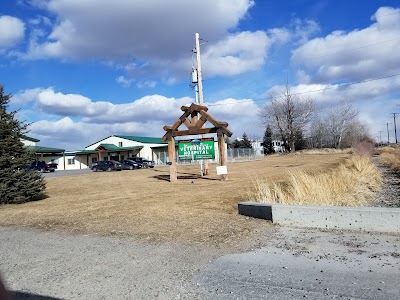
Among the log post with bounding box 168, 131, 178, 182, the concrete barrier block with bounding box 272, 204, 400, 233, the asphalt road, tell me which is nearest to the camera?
the asphalt road

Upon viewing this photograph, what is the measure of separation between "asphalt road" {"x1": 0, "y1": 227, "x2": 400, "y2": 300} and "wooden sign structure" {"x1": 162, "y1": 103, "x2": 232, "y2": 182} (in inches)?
500

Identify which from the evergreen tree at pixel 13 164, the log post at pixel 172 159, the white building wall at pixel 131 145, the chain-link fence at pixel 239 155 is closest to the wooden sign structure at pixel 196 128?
the log post at pixel 172 159

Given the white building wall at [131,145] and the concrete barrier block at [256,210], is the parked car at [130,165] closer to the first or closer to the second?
the white building wall at [131,145]

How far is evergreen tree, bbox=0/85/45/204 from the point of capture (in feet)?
43.4

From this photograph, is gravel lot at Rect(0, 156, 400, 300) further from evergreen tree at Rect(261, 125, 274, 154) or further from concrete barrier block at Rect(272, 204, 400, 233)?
evergreen tree at Rect(261, 125, 274, 154)

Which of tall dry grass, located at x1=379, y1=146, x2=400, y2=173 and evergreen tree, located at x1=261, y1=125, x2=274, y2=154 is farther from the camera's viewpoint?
evergreen tree, located at x1=261, y1=125, x2=274, y2=154

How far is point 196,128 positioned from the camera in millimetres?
19891

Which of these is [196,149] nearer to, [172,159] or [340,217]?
[172,159]

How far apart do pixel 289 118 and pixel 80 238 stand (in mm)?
79435

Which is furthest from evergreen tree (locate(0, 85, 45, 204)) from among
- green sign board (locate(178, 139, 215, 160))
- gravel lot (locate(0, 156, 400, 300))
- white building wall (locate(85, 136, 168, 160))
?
white building wall (locate(85, 136, 168, 160))

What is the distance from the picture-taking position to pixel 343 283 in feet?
13.7

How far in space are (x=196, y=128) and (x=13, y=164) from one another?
31.0 feet

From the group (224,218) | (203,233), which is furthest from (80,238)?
(224,218)

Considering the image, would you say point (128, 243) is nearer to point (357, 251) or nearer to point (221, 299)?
point (221, 299)
